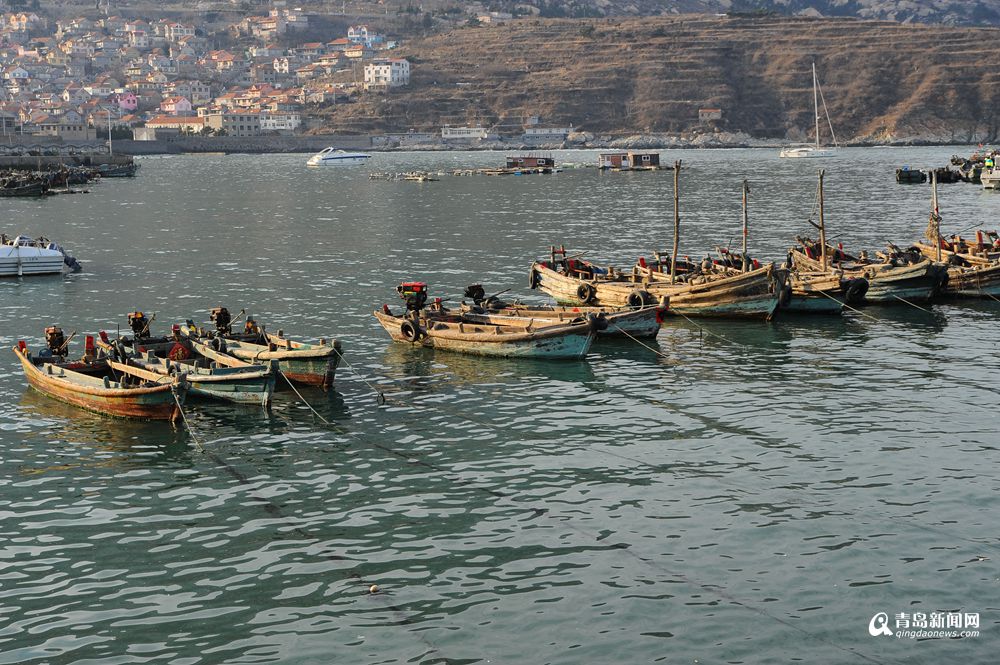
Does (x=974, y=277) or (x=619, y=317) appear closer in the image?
(x=619, y=317)

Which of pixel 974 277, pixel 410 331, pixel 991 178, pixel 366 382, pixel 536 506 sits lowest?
pixel 536 506

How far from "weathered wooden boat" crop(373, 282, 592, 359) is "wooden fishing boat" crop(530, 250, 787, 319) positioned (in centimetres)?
528

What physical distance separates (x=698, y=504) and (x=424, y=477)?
21.7 ft

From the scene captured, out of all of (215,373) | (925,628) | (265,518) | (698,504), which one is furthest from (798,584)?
(215,373)

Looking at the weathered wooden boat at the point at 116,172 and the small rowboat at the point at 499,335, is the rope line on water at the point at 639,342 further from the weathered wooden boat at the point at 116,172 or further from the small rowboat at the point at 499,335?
the weathered wooden boat at the point at 116,172

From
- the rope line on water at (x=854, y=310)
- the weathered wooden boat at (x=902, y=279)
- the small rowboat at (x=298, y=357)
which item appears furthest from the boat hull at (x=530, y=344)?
the weathered wooden boat at (x=902, y=279)

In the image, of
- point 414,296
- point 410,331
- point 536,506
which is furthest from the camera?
point 414,296

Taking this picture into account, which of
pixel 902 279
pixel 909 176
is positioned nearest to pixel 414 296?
pixel 902 279

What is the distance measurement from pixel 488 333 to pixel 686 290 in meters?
11.0

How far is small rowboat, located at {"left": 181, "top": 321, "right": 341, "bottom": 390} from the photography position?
1378 inches

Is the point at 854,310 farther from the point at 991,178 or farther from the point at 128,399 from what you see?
the point at 991,178

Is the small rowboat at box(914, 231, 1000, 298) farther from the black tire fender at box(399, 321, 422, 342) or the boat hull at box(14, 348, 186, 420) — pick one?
the boat hull at box(14, 348, 186, 420)

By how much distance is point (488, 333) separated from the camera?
40656 mm

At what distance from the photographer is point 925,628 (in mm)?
19438
